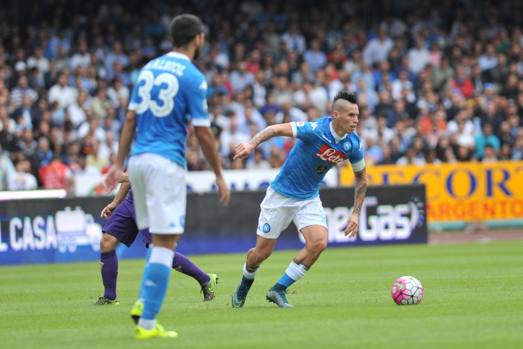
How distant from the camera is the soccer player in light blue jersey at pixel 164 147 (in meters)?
8.59

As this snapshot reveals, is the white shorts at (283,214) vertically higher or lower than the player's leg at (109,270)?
higher

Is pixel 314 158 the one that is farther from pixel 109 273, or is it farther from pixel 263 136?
pixel 109 273

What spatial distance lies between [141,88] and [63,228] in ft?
42.0

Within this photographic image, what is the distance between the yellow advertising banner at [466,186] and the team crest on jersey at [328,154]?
14038 millimetres

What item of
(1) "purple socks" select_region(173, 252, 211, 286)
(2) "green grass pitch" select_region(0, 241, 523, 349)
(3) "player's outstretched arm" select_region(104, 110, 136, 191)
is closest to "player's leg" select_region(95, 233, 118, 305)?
(2) "green grass pitch" select_region(0, 241, 523, 349)

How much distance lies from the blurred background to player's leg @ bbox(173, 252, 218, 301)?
32.1 feet

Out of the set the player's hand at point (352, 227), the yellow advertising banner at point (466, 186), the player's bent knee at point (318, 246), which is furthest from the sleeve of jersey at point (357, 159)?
the yellow advertising banner at point (466, 186)

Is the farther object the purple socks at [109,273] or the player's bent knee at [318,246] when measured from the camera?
the purple socks at [109,273]

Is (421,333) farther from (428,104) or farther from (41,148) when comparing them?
(428,104)

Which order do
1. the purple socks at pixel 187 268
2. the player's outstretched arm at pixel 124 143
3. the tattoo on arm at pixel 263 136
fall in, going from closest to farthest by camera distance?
1. the player's outstretched arm at pixel 124 143
2. the tattoo on arm at pixel 263 136
3. the purple socks at pixel 187 268

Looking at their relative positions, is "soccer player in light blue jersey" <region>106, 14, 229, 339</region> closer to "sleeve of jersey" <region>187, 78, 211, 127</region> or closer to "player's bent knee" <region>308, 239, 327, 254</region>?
"sleeve of jersey" <region>187, 78, 211, 127</region>

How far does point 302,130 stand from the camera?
11.4 m

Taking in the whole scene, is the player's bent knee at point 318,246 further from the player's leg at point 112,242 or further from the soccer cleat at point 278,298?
the player's leg at point 112,242

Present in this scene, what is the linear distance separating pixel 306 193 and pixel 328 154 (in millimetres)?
469
